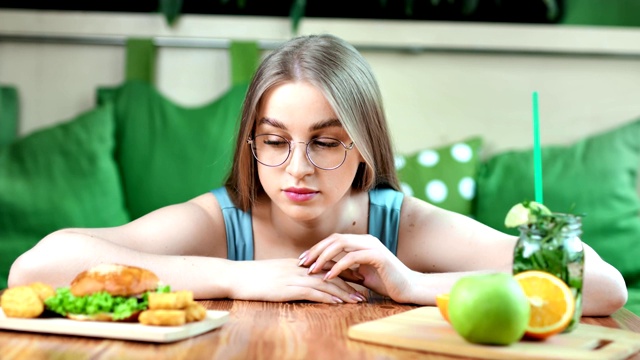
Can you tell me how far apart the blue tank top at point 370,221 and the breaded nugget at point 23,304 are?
0.77 metres

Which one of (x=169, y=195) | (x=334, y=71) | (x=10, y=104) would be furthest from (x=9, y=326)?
(x=10, y=104)

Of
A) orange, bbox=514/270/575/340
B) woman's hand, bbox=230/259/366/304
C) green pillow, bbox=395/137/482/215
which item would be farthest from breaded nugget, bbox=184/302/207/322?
green pillow, bbox=395/137/482/215

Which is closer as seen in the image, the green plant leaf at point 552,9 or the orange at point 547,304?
the orange at point 547,304

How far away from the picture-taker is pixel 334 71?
1.72m

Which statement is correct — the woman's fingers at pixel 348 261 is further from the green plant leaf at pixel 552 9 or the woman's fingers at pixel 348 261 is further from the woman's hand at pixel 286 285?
the green plant leaf at pixel 552 9

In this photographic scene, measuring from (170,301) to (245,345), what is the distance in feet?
0.40

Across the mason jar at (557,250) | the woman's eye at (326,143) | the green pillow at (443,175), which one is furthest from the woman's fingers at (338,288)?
the green pillow at (443,175)

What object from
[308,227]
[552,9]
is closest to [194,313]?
[308,227]

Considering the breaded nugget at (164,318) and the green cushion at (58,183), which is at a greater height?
the breaded nugget at (164,318)

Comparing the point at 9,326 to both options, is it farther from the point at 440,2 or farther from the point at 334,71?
the point at 440,2

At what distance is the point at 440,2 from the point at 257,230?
1.48m

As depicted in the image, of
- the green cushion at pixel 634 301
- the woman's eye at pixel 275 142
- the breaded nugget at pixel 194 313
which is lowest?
the green cushion at pixel 634 301

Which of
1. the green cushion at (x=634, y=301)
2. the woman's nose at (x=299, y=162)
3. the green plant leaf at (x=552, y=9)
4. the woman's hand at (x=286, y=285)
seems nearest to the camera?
the woman's hand at (x=286, y=285)

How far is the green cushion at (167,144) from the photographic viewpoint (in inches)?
111
